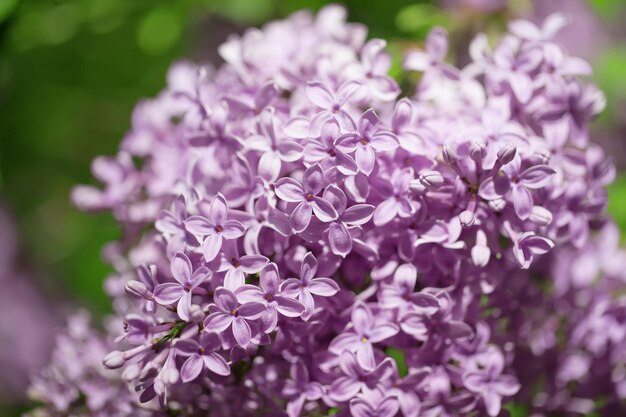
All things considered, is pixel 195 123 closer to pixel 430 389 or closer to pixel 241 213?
pixel 241 213

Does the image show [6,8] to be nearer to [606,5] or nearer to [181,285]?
[181,285]

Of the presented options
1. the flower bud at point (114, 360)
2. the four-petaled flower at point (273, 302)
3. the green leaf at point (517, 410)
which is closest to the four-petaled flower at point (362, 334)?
the four-petaled flower at point (273, 302)

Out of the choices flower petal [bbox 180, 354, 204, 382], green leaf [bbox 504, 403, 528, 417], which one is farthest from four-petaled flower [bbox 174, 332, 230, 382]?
green leaf [bbox 504, 403, 528, 417]

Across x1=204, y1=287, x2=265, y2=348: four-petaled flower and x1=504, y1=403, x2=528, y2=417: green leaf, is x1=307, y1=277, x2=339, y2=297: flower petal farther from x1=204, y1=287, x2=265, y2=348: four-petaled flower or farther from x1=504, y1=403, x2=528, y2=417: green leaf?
x1=504, y1=403, x2=528, y2=417: green leaf

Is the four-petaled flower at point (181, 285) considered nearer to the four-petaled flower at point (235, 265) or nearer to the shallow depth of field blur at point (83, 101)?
the four-petaled flower at point (235, 265)

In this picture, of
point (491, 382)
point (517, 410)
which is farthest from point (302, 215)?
point (517, 410)

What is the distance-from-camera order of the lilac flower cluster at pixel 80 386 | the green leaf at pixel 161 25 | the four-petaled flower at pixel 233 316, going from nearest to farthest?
the four-petaled flower at pixel 233 316
the lilac flower cluster at pixel 80 386
the green leaf at pixel 161 25
